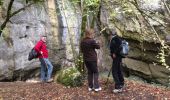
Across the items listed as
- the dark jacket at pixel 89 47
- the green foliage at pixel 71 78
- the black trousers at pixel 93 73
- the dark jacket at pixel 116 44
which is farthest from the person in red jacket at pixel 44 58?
the dark jacket at pixel 116 44

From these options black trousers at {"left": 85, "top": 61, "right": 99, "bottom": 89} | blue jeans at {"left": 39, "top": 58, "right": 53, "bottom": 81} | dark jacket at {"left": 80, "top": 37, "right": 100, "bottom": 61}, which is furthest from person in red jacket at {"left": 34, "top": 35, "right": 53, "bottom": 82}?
dark jacket at {"left": 80, "top": 37, "right": 100, "bottom": 61}

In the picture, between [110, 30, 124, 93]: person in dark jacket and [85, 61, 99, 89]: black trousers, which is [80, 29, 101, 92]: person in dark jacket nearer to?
[85, 61, 99, 89]: black trousers

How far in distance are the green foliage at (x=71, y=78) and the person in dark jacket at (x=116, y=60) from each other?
1.52m

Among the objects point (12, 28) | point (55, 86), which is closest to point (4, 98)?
point (55, 86)

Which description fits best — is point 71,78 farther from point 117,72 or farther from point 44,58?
point 44,58

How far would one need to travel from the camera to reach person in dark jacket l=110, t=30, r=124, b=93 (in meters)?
11.3

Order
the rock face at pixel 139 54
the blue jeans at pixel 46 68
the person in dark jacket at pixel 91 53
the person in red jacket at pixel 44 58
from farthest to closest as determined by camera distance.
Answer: the rock face at pixel 139 54 < the blue jeans at pixel 46 68 < the person in red jacket at pixel 44 58 < the person in dark jacket at pixel 91 53

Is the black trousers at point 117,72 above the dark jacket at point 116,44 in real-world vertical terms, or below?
below

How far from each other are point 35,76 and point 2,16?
3.72 m

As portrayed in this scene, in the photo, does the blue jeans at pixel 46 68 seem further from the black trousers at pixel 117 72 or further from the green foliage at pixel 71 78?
the black trousers at pixel 117 72

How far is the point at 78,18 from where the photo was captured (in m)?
20.2

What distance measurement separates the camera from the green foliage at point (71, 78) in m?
12.5

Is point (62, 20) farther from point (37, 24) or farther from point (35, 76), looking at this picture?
point (35, 76)

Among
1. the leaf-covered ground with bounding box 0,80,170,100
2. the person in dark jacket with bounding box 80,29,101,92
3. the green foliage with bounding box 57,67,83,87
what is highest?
the person in dark jacket with bounding box 80,29,101,92
